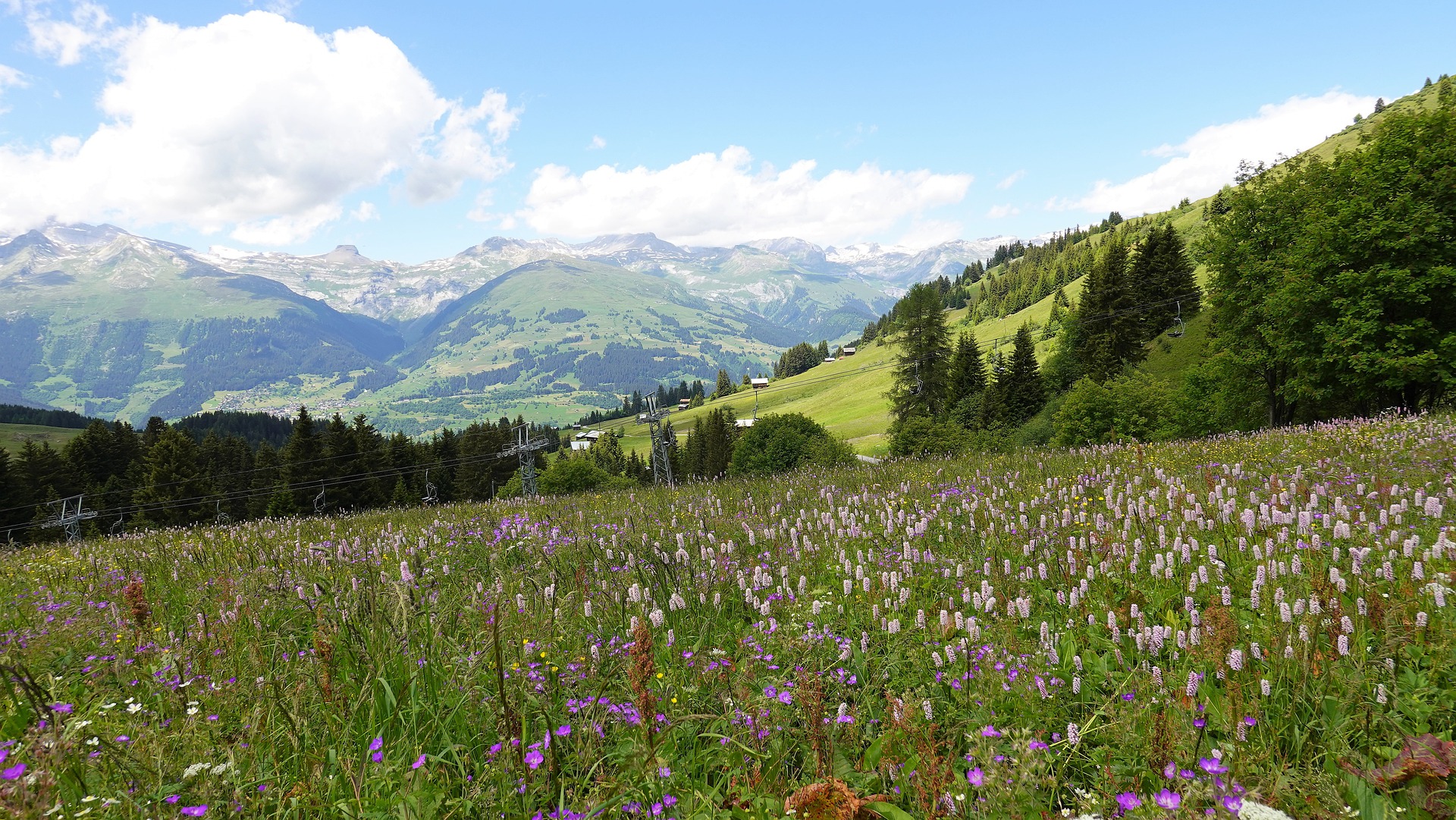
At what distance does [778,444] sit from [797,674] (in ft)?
Result: 223

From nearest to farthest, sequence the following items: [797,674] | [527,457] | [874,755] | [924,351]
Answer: [874,755], [797,674], [527,457], [924,351]

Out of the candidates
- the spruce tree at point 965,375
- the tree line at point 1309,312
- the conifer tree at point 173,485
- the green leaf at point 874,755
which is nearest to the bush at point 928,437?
the tree line at point 1309,312

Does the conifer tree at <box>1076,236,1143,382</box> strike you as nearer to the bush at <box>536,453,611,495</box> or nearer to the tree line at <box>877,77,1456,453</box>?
the tree line at <box>877,77,1456,453</box>

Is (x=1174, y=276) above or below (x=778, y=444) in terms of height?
above

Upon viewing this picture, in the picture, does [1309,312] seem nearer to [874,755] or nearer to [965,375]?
[874,755]

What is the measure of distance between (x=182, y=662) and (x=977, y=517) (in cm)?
843

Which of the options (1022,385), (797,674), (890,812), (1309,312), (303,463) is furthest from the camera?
(303,463)

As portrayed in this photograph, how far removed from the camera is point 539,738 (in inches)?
145

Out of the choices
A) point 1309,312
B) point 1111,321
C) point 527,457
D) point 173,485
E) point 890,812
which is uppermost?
point 173,485

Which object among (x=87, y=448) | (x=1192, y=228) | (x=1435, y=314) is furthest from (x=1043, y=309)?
(x=87, y=448)

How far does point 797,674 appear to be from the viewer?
14.0ft

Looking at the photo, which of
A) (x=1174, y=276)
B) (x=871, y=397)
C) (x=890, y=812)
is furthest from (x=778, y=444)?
(x=871, y=397)

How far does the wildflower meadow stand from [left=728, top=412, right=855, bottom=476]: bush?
5872 centimetres

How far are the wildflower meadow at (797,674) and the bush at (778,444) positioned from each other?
193 ft
